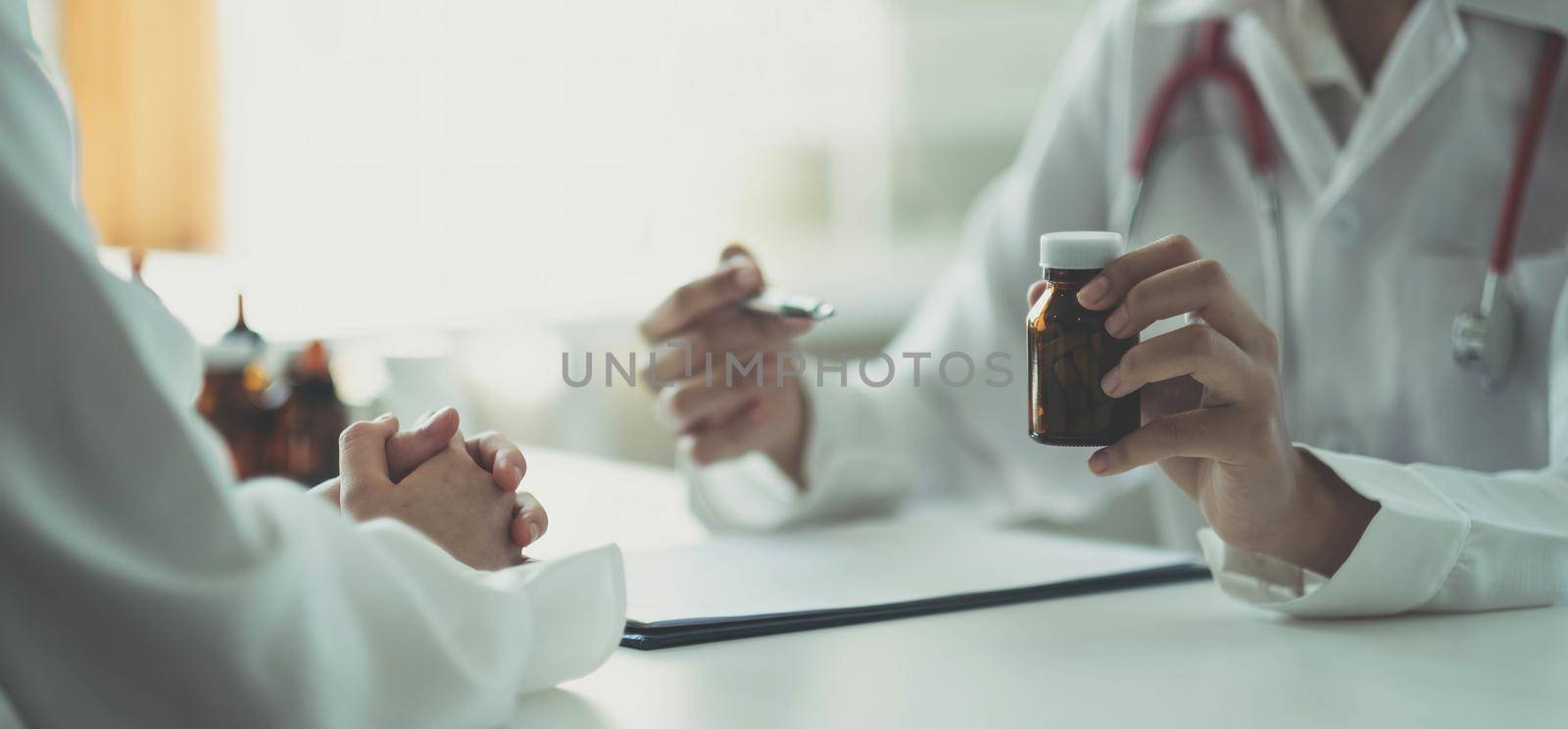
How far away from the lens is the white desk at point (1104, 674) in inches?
21.8

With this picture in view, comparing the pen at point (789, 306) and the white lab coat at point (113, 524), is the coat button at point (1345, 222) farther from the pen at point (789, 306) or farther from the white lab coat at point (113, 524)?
the white lab coat at point (113, 524)

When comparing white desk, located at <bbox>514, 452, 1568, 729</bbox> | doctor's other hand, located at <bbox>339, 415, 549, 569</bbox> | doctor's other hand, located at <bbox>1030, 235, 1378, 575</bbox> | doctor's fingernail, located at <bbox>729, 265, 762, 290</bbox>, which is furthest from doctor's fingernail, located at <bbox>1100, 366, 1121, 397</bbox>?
doctor's fingernail, located at <bbox>729, 265, 762, 290</bbox>

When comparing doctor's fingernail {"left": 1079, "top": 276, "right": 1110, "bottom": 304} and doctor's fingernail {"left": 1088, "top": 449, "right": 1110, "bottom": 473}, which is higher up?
doctor's fingernail {"left": 1079, "top": 276, "right": 1110, "bottom": 304}

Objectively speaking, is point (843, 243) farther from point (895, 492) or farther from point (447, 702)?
point (447, 702)

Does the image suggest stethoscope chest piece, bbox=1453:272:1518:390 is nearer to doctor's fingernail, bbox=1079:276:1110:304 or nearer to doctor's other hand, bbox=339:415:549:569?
doctor's fingernail, bbox=1079:276:1110:304

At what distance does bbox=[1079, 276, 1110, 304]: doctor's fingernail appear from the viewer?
0.61 m

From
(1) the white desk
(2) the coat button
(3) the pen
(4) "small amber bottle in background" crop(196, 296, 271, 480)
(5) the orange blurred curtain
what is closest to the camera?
(1) the white desk

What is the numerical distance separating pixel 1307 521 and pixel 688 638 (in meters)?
0.37

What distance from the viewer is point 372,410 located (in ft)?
4.08

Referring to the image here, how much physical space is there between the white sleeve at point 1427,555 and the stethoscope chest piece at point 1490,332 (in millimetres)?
209

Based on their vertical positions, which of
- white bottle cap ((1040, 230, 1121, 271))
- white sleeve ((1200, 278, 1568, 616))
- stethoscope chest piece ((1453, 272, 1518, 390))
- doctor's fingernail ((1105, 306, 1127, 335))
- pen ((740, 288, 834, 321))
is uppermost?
white bottle cap ((1040, 230, 1121, 271))

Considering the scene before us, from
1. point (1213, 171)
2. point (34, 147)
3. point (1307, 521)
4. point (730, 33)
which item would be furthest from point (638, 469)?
point (730, 33)

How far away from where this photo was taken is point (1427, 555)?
0.71 m

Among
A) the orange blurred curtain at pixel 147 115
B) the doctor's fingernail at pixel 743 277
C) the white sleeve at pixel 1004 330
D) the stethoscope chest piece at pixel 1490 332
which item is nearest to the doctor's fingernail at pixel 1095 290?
the doctor's fingernail at pixel 743 277
